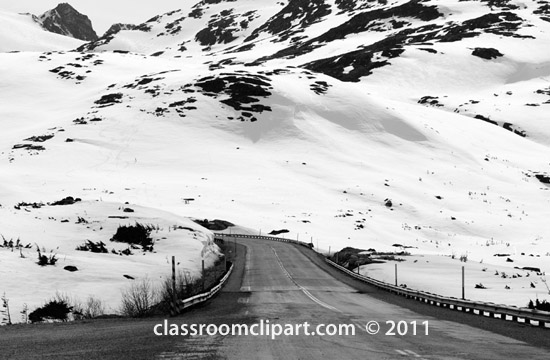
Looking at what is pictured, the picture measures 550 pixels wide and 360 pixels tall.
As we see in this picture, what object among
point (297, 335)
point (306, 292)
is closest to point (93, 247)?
point (306, 292)

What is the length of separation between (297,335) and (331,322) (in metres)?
2.95

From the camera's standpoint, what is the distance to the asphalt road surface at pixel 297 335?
38.6 ft

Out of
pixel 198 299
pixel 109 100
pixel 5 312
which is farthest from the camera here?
pixel 109 100

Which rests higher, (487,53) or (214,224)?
(487,53)

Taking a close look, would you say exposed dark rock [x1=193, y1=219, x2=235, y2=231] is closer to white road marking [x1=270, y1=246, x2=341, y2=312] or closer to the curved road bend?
white road marking [x1=270, y1=246, x2=341, y2=312]

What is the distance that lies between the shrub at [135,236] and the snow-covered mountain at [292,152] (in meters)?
0.84

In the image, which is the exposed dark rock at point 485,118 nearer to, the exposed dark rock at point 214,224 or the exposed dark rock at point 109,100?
the exposed dark rock at point 109,100

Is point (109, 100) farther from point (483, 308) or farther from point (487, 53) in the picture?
point (487, 53)

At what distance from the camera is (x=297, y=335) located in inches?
567

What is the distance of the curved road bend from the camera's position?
38.9 feet

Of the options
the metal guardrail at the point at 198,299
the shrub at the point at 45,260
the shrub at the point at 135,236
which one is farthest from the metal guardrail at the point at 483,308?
the shrub at the point at 45,260

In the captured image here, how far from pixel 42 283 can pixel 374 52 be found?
522 feet

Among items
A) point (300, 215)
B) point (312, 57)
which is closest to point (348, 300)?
point (300, 215)

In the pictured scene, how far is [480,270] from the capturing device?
110 ft
